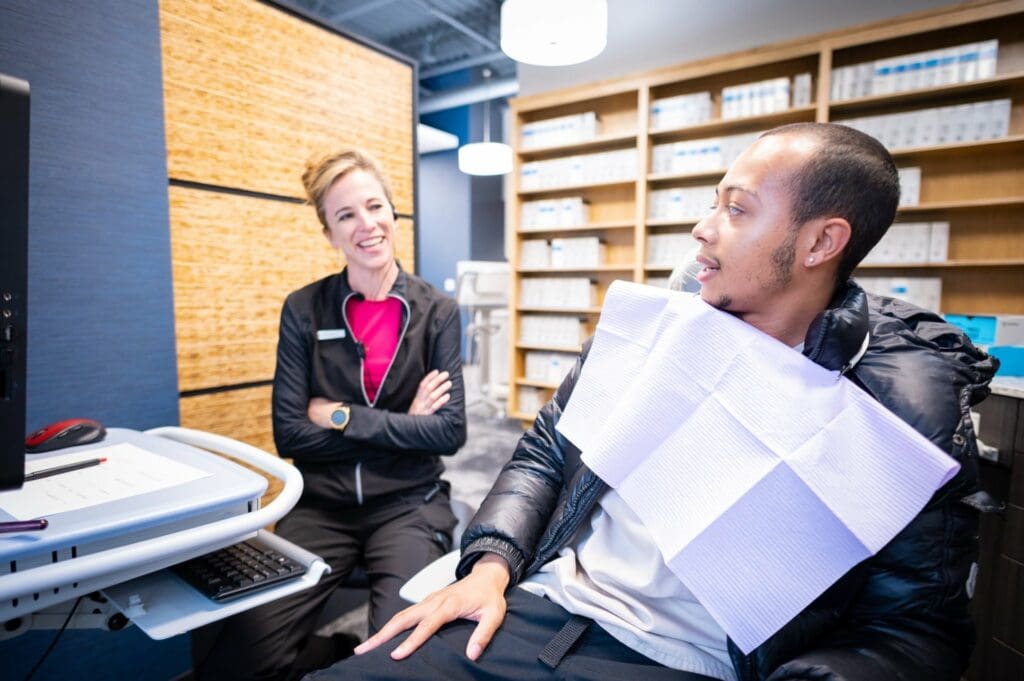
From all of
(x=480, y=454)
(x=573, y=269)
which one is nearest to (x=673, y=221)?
(x=573, y=269)

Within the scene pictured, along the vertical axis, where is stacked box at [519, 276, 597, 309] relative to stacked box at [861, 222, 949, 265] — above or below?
below

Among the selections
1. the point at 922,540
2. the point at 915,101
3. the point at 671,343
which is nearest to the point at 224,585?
the point at 671,343

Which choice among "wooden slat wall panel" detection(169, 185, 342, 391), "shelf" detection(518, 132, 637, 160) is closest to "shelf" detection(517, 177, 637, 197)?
"shelf" detection(518, 132, 637, 160)

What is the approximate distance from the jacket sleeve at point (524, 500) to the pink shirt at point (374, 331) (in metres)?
0.62

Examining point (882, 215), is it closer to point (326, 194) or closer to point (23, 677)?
point (326, 194)

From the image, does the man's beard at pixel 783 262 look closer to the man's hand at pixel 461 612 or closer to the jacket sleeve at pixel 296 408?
the man's hand at pixel 461 612

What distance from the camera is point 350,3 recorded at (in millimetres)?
5652

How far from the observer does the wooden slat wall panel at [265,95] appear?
1.54 m

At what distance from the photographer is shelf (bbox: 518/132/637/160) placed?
162 inches

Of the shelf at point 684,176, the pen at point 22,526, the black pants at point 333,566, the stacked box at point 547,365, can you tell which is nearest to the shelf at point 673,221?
the shelf at point 684,176

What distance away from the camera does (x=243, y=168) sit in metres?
1.71

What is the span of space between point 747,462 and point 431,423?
919 millimetres

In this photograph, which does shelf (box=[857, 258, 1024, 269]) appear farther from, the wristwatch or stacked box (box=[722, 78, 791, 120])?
the wristwatch

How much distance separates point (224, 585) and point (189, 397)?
946 millimetres
